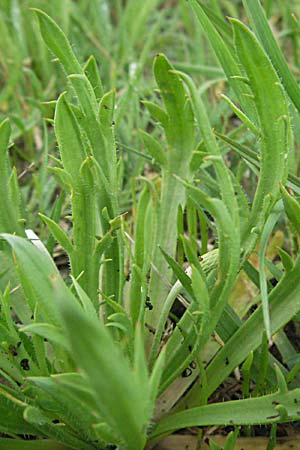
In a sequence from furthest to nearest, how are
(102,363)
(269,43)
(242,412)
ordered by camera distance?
(269,43) < (242,412) < (102,363)

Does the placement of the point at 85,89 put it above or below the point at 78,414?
above

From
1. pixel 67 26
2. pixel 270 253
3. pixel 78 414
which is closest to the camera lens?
pixel 78 414

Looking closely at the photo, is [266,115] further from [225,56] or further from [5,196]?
[5,196]

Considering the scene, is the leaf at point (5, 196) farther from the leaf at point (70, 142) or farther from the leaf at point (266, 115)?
the leaf at point (266, 115)

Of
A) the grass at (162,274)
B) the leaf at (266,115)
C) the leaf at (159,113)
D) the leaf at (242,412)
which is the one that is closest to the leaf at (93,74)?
the grass at (162,274)

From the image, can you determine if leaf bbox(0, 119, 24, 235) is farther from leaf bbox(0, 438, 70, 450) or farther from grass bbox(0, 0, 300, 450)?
leaf bbox(0, 438, 70, 450)

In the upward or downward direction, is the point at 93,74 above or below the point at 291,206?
above

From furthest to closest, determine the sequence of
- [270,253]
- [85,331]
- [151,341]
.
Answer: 1. [270,253]
2. [151,341]
3. [85,331]

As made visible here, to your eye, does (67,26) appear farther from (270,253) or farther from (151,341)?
(151,341)

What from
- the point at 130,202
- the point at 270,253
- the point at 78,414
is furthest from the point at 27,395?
the point at 130,202

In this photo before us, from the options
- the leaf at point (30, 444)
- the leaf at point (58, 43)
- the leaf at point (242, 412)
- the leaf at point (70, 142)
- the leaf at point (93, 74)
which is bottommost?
the leaf at point (30, 444)

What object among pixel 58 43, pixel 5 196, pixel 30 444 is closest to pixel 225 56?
pixel 58 43
